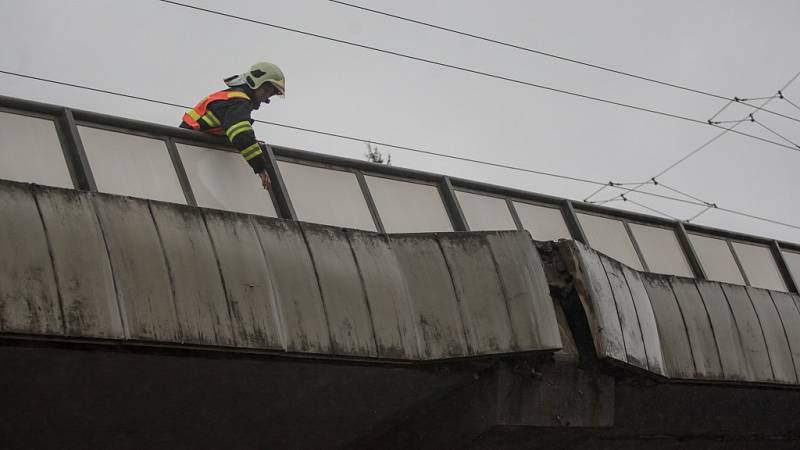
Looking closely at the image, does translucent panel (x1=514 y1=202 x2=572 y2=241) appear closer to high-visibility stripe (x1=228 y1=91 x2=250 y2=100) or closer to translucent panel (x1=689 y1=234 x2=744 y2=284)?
translucent panel (x1=689 y1=234 x2=744 y2=284)

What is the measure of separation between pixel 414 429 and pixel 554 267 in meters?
2.40

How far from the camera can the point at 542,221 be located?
15414 mm

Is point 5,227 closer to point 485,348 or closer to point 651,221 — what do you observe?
point 485,348

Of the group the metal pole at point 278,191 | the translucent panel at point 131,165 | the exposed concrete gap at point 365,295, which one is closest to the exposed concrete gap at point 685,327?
the exposed concrete gap at point 365,295

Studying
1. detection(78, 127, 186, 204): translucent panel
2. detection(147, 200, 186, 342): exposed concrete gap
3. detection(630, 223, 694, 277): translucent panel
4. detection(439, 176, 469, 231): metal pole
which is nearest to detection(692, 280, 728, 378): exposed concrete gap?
detection(630, 223, 694, 277): translucent panel

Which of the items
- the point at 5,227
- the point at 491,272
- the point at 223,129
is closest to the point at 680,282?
the point at 491,272

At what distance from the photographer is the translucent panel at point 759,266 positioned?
18.6m

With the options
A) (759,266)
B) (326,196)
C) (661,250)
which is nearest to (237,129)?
(326,196)

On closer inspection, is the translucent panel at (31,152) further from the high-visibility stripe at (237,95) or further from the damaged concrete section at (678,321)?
the damaged concrete section at (678,321)

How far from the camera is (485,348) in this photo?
11820 millimetres

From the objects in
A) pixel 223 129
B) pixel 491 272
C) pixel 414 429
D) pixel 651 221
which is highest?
pixel 223 129

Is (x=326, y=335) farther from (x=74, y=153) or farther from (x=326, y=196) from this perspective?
(x=74, y=153)

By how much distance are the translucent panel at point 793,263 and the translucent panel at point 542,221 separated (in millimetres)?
5585

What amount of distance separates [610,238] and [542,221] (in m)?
1.38
